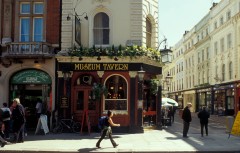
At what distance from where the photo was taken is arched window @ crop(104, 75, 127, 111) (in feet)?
70.4

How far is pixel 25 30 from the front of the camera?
74.0ft

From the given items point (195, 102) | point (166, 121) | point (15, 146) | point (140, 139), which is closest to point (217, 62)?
point (195, 102)

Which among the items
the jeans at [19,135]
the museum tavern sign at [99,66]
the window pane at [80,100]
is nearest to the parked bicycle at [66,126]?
the window pane at [80,100]

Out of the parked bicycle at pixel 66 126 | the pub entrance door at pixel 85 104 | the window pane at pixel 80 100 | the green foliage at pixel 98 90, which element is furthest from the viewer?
the window pane at pixel 80 100

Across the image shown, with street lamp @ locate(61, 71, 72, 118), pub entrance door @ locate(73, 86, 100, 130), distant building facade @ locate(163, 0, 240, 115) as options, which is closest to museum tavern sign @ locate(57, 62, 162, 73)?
street lamp @ locate(61, 71, 72, 118)

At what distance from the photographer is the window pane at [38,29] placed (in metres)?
22.5

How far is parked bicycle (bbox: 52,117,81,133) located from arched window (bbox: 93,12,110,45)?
4948mm

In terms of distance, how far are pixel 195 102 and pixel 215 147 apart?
149 ft

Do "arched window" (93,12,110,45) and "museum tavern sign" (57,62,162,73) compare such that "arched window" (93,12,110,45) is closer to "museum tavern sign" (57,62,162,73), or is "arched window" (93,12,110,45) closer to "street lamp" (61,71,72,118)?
"museum tavern sign" (57,62,162,73)

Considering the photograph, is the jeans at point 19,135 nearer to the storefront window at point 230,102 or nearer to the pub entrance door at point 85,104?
the pub entrance door at point 85,104

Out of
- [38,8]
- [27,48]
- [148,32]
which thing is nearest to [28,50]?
[27,48]

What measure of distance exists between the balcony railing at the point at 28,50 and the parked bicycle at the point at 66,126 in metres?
3.90

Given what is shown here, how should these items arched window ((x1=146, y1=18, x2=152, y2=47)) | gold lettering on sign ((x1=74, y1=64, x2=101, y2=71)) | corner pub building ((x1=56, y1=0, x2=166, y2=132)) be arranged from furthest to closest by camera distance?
arched window ((x1=146, y1=18, x2=152, y2=47)), gold lettering on sign ((x1=74, y1=64, x2=101, y2=71)), corner pub building ((x1=56, y1=0, x2=166, y2=132))

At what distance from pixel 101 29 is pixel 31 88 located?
5562mm
